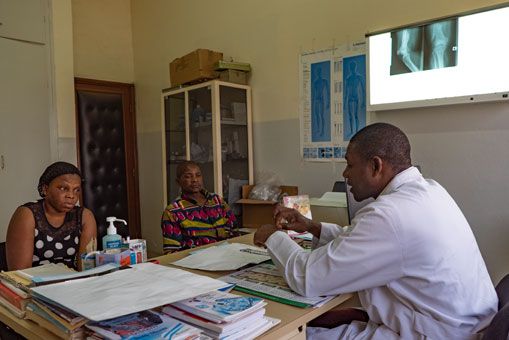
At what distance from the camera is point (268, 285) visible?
1292mm

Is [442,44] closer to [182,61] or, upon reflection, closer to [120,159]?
[182,61]

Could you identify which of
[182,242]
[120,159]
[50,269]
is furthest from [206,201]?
[120,159]

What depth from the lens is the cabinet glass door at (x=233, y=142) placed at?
11.4ft

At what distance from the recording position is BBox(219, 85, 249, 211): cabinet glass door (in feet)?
11.4

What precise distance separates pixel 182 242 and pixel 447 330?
1.42 metres

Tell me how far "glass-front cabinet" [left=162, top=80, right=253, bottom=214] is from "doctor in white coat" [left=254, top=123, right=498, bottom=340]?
7.31ft

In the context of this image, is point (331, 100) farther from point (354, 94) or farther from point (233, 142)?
point (233, 142)

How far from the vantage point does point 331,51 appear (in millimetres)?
3004

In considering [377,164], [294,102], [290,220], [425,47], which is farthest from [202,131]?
[377,164]

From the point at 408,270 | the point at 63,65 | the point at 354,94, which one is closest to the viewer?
the point at 408,270

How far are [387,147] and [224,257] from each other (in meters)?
0.75

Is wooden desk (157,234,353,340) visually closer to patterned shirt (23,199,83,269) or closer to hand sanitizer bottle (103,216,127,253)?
hand sanitizer bottle (103,216,127,253)

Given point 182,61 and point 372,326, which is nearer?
point 372,326

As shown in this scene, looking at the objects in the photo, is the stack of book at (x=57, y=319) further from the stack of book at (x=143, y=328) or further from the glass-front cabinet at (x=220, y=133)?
the glass-front cabinet at (x=220, y=133)
